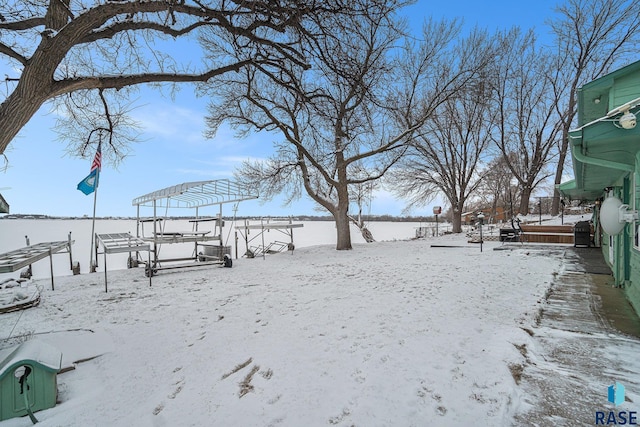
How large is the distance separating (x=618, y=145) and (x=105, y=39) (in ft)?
26.4

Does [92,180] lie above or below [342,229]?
above

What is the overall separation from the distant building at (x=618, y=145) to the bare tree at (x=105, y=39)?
3963mm

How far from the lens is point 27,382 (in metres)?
2.53

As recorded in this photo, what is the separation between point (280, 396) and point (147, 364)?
167 cm

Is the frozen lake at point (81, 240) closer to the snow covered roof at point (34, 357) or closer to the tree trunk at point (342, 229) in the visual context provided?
the tree trunk at point (342, 229)

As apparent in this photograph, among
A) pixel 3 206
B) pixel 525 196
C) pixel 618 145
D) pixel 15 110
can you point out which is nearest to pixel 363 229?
pixel 525 196

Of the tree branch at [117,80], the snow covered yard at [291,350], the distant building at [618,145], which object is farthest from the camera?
the tree branch at [117,80]

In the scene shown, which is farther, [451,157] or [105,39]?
[451,157]

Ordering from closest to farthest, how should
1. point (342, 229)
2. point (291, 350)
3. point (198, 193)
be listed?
point (291, 350) → point (198, 193) → point (342, 229)

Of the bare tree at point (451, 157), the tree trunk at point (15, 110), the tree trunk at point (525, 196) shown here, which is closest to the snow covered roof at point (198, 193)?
the tree trunk at point (15, 110)

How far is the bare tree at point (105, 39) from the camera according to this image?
12.4 ft

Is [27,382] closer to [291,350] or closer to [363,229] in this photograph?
[291,350]

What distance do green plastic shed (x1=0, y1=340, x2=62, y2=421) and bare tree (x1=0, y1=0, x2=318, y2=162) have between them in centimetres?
268

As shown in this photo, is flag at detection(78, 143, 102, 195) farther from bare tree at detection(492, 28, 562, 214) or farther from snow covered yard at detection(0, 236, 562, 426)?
bare tree at detection(492, 28, 562, 214)
